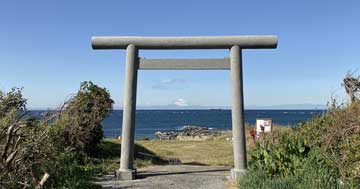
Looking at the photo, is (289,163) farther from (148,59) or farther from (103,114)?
(103,114)

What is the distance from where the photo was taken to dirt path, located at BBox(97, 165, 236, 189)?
27.5 feet

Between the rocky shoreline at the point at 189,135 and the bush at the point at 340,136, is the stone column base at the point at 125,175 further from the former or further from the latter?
the rocky shoreline at the point at 189,135

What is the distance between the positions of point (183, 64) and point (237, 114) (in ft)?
5.83

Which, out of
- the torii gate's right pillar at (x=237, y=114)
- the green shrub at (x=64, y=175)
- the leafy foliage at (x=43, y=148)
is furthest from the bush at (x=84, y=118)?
the torii gate's right pillar at (x=237, y=114)

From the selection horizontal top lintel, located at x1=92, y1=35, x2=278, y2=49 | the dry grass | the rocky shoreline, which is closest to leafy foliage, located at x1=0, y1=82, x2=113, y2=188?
horizontal top lintel, located at x1=92, y1=35, x2=278, y2=49

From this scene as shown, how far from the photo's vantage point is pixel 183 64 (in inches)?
373

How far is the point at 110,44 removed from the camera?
9438 millimetres

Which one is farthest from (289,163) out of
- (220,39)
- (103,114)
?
(103,114)

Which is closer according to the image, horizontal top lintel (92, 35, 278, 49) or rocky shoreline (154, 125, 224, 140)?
horizontal top lintel (92, 35, 278, 49)

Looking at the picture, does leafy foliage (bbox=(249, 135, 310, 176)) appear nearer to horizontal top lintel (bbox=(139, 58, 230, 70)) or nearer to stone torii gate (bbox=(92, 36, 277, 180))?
stone torii gate (bbox=(92, 36, 277, 180))

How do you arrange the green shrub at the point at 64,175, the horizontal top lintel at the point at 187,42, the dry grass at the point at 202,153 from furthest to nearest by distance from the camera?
the dry grass at the point at 202,153, the horizontal top lintel at the point at 187,42, the green shrub at the point at 64,175

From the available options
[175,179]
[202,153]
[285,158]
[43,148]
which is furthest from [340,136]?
[202,153]

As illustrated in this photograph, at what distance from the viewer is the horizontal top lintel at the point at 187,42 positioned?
9211 mm

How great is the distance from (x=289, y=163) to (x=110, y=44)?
5.01 metres
